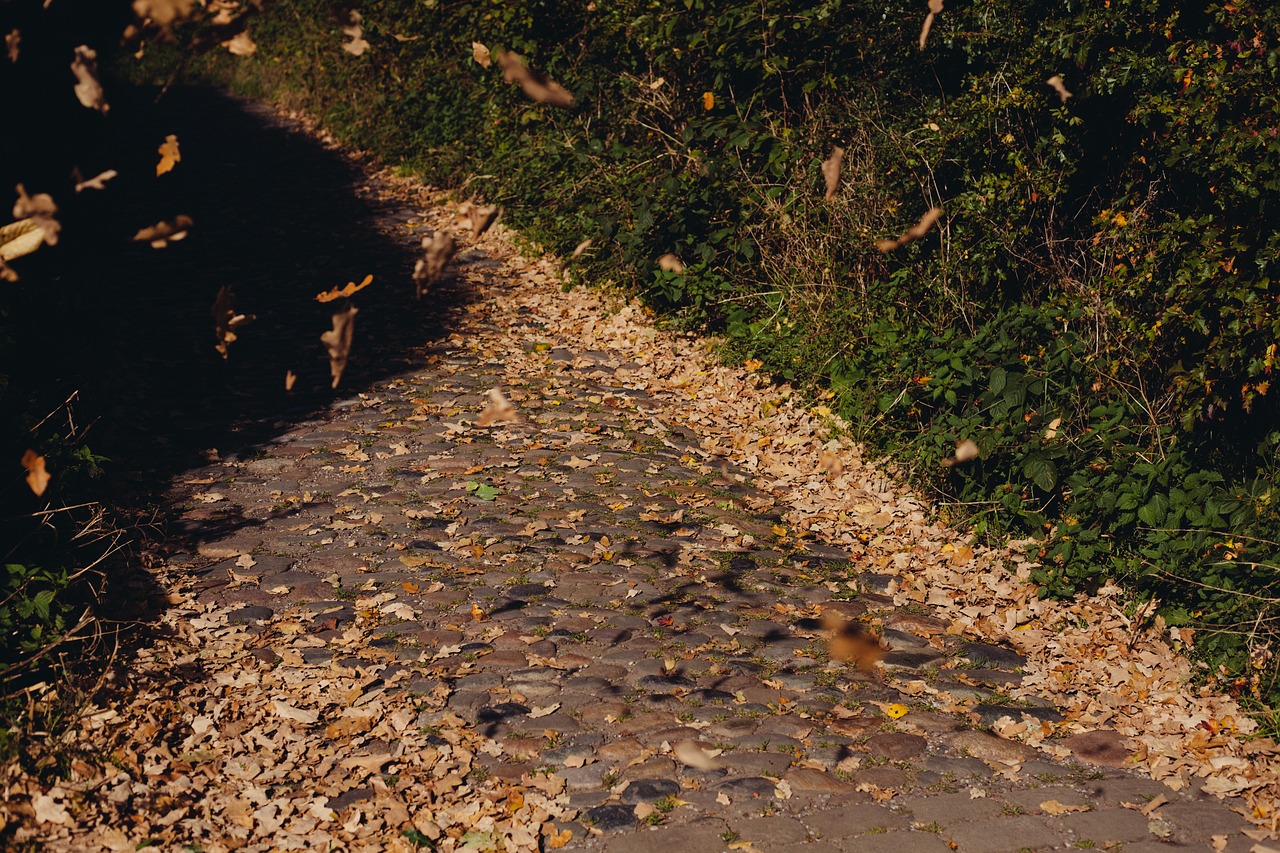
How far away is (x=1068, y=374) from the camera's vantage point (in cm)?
614

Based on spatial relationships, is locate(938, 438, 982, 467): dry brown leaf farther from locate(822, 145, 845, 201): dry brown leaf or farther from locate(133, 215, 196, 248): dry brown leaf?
locate(133, 215, 196, 248): dry brown leaf

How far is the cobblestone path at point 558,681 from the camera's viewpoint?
378cm

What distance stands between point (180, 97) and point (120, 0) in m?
19.6

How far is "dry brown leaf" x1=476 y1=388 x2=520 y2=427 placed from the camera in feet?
24.9

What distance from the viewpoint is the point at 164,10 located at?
A: 3213 millimetres

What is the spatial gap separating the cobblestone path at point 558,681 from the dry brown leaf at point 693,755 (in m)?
0.01

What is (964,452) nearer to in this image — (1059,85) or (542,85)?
(1059,85)

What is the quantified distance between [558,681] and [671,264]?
5355 millimetres

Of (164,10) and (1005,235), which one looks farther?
(1005,235)

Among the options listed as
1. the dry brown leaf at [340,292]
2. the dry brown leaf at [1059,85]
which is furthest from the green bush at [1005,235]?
the dry brown leaf at [340,292]

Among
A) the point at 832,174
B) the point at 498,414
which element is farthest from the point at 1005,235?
the point at 498,414

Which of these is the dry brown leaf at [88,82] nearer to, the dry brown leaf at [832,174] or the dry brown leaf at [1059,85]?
the dry brown leaf at [1059,85]

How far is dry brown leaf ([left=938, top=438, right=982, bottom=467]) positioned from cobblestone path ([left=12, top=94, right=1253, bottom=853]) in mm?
841

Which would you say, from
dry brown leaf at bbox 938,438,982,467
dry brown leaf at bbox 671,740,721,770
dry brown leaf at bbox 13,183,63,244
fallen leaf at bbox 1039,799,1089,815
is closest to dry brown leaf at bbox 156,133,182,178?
dry brown leaf at bbox 13,183,63,244
